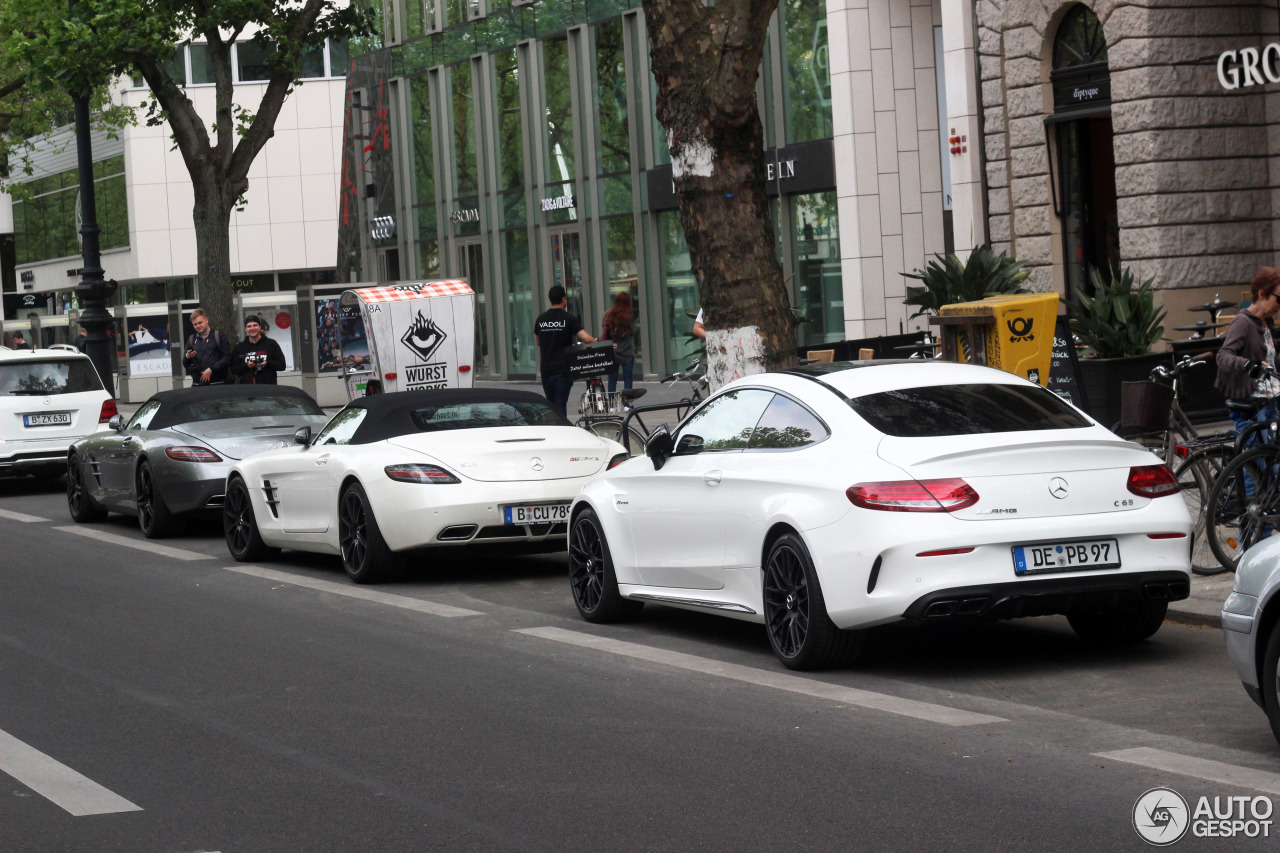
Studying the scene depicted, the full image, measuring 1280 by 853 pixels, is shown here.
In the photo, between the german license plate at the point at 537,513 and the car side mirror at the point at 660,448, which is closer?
the car side mirror at the point at 660,448

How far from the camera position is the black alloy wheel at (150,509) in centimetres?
1567

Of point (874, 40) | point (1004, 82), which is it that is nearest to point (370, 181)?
point (874, 40)

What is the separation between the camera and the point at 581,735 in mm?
7129

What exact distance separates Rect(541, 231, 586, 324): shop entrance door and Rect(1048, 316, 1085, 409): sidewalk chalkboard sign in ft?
68.8

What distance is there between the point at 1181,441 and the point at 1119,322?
6.12 meters

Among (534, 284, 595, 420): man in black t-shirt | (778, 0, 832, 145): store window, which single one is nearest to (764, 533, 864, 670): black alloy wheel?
(534, 284, 595, 420): man in black t-shirt

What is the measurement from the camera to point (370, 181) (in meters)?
45.5

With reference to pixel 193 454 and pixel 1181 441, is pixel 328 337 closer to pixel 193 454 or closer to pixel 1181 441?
pixel 193 454

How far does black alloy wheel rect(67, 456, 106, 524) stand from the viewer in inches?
687

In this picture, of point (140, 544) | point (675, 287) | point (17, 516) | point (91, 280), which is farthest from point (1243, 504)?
point (675, 287)

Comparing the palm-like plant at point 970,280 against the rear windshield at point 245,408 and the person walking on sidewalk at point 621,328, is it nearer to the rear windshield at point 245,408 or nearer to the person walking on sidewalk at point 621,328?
the rear windshield at point 245,408

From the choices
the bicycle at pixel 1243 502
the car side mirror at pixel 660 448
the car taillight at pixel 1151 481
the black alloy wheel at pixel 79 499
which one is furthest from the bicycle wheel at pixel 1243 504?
the black alloy wheel at pixel 79 499

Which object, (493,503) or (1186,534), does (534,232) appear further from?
(1186,534)

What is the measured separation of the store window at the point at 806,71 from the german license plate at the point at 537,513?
59.0 feet
